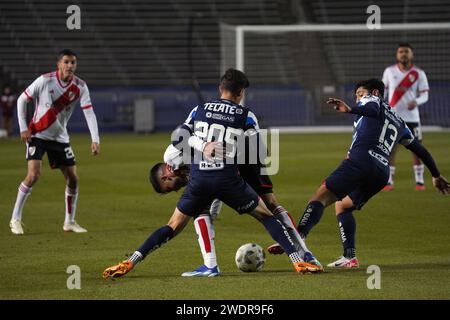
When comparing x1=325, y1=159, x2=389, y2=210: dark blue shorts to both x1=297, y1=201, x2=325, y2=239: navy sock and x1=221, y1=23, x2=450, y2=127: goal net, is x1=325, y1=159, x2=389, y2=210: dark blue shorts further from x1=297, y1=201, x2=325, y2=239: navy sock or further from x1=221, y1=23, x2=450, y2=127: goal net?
x1=221, y1=23, x2=450, y2=127: goal net

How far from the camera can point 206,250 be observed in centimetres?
959

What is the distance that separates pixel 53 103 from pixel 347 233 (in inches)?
194

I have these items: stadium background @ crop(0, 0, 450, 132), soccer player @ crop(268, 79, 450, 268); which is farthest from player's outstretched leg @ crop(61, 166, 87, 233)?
stadium background @ crop(0, 0, 450, 132)

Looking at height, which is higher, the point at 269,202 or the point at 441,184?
the point at 441,184

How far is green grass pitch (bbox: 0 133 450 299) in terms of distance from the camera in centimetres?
872

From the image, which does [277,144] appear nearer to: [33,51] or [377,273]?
[33,51]

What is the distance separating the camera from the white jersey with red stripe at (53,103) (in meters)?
13.1

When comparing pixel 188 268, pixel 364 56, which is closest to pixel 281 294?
pixel 188 268

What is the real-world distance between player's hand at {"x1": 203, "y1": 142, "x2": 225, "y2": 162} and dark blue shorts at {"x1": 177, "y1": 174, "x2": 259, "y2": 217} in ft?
0.63

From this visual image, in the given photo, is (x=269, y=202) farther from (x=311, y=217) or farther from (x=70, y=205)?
(x=70, y=205)

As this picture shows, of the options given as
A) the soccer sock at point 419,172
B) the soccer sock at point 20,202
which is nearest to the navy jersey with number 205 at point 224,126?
the soccer sock at point 20,202

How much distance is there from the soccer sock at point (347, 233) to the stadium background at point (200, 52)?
24431 mm

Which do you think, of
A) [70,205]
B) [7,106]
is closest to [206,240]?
[70,205]
